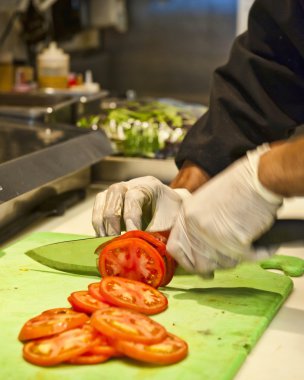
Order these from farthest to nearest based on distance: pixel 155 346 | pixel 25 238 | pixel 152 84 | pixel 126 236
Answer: pixel 152 84
pixel 25 238
pixel 126 236
pixel 155 346

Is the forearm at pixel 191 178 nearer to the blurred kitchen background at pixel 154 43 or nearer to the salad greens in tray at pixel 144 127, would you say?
the salad greens in tray at pixel 144 127

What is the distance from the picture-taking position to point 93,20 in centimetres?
322

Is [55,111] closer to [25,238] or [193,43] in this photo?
[25,238]

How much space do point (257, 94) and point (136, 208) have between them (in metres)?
0.42

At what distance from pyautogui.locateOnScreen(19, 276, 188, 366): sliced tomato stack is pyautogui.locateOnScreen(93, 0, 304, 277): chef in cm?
17

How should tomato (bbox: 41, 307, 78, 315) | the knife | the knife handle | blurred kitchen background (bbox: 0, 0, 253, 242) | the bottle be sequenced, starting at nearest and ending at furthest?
tomato (bbox: 41, 307, 78, 315) → the knife handle → the knife → blurred kitchen background (bbox: 0, 0, 253, 242) → the bottle

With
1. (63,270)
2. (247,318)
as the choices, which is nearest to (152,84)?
(63,270)

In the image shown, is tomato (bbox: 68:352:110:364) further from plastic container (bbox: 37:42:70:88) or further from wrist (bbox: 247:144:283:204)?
plastic container (bbox: 37:42:70:88)

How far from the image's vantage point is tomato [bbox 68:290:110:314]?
3.74ft

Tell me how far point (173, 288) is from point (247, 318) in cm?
17

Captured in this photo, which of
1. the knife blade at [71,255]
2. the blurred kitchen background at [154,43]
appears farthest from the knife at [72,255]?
the blurred kitchen background at [154,43]

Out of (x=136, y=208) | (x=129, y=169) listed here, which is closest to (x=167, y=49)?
(x=129, y=169)

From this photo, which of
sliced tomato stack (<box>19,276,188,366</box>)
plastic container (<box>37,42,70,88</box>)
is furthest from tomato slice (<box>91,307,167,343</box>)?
plastic container (<box>37,42,70,88</box>)

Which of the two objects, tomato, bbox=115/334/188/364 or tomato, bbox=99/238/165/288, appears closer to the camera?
tomato, bbox=115/334/188/364
